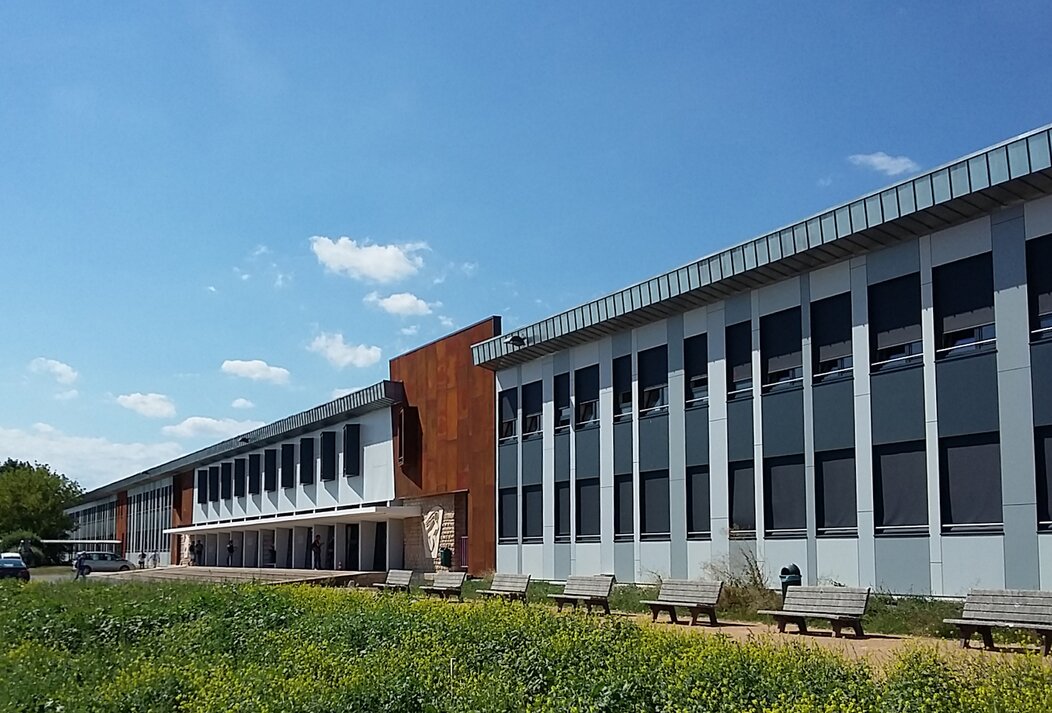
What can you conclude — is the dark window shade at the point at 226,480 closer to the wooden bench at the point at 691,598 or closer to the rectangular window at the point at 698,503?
the rectangular window at the point at 698,503

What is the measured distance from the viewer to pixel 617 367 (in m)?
31.1

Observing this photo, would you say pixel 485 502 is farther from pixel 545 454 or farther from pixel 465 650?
pixel 465 650

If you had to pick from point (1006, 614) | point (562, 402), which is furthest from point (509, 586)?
point (1006, 614)

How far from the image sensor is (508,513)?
1426 inches

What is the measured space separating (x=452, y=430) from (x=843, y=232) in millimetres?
21083

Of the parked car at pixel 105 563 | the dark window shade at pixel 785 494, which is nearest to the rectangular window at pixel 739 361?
the dark window shade at pixel 785 494

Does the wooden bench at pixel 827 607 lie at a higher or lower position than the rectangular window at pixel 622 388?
lower

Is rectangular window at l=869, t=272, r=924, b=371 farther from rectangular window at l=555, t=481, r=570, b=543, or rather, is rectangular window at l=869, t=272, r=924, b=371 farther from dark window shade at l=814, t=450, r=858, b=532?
rectangular window at l=555, t=481, r=570, b=543

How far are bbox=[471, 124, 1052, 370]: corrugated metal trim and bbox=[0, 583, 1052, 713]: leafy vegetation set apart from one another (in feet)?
33.8

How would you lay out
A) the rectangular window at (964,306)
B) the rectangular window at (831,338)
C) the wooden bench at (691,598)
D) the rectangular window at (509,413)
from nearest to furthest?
1. the wooden bench at (691,598)
2. the rectangular window at (964,306)
3. the rectangular window at (831,338)
4. the rectangular window at (509,413)

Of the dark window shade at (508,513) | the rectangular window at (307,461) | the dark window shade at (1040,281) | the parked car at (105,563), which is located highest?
the dark window shade at (1040,281)

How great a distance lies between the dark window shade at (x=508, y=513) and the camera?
117 feet

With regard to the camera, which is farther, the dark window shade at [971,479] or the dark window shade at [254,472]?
the dark window shade at [254,472]

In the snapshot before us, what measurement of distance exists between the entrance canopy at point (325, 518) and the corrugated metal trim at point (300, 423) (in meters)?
4.08
